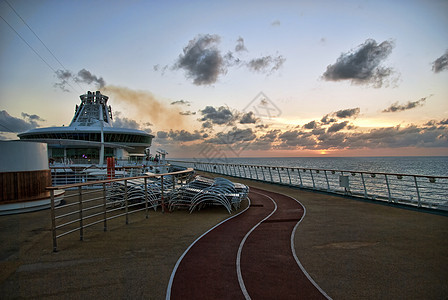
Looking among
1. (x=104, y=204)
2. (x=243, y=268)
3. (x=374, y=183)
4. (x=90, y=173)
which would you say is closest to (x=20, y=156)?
(x=104, y=204)

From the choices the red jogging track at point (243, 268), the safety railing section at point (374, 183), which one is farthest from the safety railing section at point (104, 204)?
the safety railing section at point (374, 183)

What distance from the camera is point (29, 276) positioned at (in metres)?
4.03

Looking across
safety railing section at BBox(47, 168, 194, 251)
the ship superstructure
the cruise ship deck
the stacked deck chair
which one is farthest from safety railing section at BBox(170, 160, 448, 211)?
the ship superstructure

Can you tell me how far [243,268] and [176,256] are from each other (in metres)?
1.24

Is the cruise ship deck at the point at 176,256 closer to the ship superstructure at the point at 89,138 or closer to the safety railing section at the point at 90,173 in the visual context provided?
the safety railing section at the point at 90,173

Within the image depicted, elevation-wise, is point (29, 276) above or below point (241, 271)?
above

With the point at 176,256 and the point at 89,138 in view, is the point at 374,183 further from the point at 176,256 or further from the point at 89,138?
the point at 89,138

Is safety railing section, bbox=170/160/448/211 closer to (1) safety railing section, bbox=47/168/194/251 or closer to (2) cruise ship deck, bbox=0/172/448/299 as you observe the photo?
(2) cruise ship deck, bbox=0/172/448/299

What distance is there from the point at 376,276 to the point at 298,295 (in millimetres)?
1391

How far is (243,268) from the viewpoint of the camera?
4426mm

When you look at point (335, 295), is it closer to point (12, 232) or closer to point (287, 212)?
point (287, 212)

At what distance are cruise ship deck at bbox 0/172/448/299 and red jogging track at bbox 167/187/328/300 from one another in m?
0.22

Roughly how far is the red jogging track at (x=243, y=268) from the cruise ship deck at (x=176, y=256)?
22cm

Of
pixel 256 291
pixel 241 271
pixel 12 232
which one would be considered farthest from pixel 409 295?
pixel 12 232
